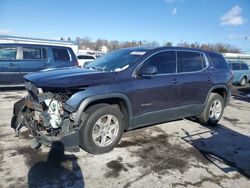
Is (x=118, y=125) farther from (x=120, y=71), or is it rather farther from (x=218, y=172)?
(x=218, y=172)

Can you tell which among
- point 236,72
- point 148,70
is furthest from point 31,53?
point 236,72

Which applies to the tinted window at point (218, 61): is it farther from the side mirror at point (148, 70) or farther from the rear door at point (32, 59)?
the rear door at point (32, 59)

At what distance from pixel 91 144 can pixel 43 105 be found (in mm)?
1005

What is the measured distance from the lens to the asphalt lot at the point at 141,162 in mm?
3471

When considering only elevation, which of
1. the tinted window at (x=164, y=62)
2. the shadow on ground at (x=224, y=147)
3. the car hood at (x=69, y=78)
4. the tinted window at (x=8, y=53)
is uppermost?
the tinted window at (x=8, y=53)

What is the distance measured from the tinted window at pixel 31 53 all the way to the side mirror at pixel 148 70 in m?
6.94

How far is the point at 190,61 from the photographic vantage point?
18.8 ft

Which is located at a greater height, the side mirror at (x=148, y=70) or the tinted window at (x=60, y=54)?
the tinted window at (x=60, y=54)

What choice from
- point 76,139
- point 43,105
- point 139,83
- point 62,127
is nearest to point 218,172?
point 139,83

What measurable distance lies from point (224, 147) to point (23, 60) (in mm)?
8185

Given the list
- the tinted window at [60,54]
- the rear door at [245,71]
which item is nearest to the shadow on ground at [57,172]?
the tinted window at [60,54]

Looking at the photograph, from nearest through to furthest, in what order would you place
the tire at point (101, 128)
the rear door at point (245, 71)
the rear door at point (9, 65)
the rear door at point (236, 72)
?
1. the tire at point (101, 128)
2. the rear door at point (9, 65)
3. the rear door at point (236, 72)
4. the rear door at point (245, 71)

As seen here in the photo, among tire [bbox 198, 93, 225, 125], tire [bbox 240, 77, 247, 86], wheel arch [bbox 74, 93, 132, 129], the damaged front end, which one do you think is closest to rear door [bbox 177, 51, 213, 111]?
tire [bbox 198, 93, 225, 125]

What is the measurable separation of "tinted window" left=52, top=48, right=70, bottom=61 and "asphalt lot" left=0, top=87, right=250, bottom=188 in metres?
5.51
